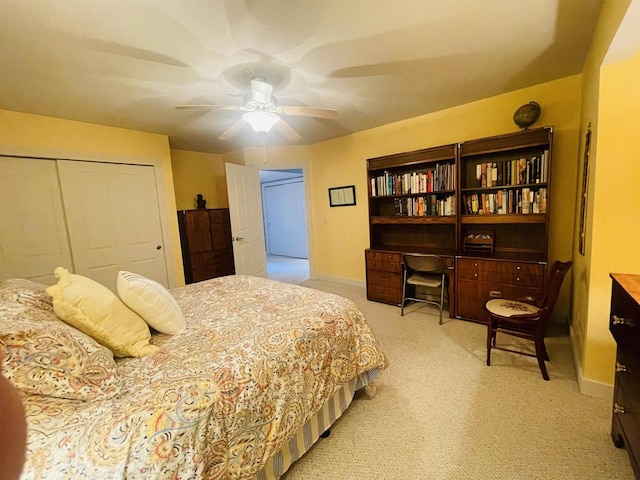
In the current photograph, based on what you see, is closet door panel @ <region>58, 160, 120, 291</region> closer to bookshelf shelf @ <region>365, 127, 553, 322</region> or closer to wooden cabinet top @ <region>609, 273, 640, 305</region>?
bookshelf shelf @ <region>365, 127, 553, 322</region>

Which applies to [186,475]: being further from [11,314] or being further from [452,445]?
[452,445]

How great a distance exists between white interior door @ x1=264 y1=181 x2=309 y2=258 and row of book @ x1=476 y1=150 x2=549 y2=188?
453 cm

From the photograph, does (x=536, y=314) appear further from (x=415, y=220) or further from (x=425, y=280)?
(x=415, y=220)

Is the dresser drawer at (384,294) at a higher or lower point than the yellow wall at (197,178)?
lower

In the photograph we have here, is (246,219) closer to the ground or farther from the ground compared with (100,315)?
farther from the ground

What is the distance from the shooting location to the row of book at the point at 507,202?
2514 mm

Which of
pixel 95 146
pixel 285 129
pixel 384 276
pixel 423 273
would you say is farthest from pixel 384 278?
pixel 95 146

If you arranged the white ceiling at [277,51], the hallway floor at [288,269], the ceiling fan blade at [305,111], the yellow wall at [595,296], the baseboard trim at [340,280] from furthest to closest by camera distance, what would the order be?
the hallway floor at [288,269]
the baseboard trim at [340,280]
the ceiling fan blade at [305,111]
the yellow wall at [595,296]
the white ceiling at [277,51]

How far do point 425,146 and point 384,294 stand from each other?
1.89 metres

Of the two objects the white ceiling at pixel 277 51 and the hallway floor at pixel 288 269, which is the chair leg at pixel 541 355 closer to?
the white ceiling at pixel 277 51

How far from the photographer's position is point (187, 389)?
0.94 m

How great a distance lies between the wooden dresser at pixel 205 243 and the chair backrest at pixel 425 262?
9.13ft

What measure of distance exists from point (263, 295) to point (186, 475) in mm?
1169

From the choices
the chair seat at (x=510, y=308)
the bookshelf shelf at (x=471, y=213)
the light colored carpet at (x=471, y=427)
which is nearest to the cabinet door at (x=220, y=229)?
the bookshelf shelf at (x=471, y=213)
